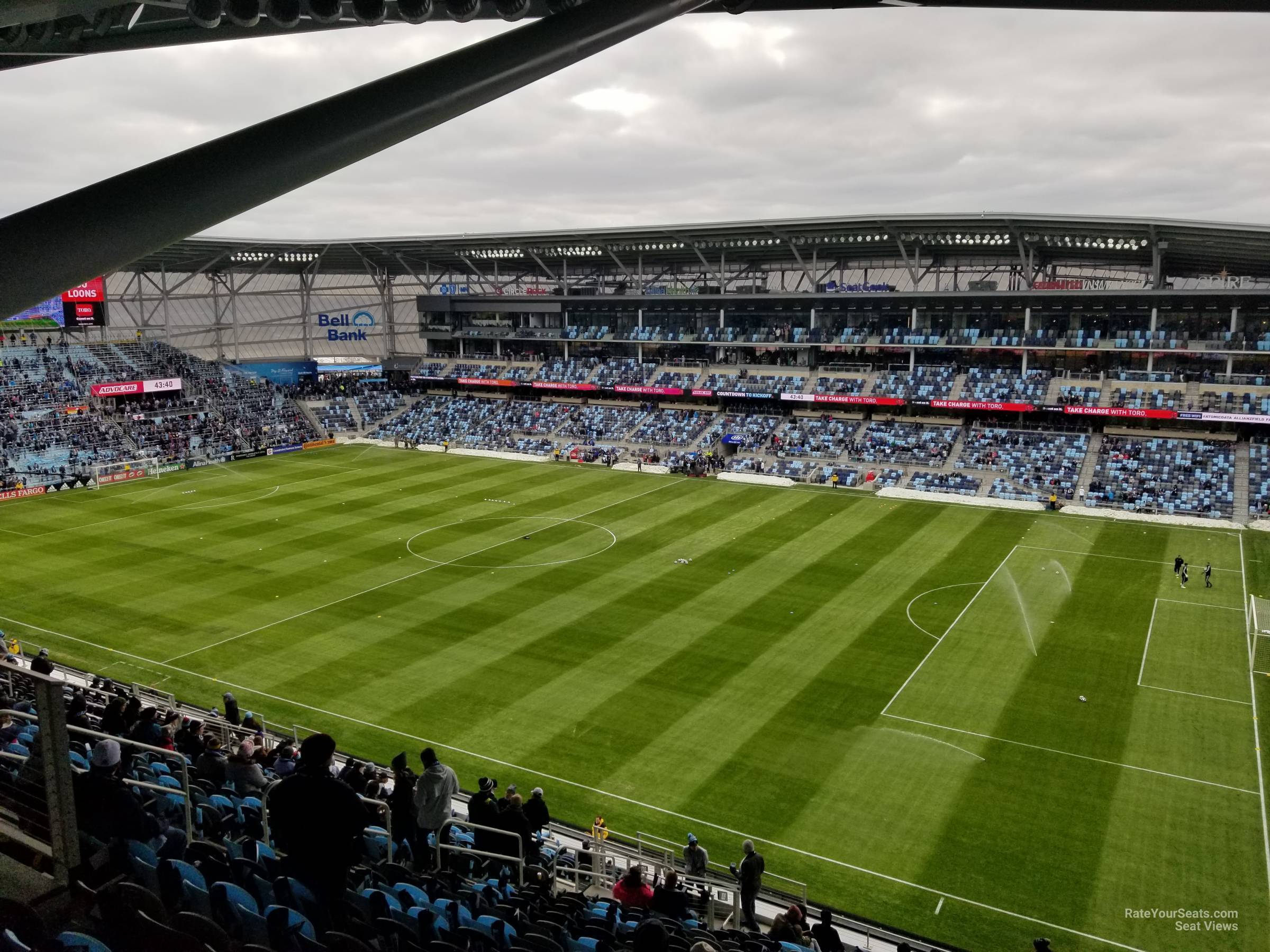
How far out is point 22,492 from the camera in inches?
1940

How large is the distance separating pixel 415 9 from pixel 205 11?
1.70 meters

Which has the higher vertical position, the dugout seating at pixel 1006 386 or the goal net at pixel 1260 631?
the dugout seating at pixel 1006 386

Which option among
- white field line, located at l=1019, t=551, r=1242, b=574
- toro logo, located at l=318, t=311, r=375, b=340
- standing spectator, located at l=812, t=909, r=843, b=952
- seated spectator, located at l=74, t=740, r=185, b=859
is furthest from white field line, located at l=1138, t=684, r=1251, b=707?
toro logo, located at l=318, t=311, r=375, b=340

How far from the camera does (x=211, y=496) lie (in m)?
49.5

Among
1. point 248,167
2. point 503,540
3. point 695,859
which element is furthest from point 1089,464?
point 248,167

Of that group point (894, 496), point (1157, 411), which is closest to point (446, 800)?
point (894, 496)

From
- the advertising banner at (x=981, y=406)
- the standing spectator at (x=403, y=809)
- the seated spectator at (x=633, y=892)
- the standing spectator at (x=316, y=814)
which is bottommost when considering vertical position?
the seated spectator at (x=633, y=892)

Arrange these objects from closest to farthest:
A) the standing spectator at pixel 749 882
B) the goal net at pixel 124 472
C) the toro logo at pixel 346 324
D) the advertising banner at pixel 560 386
A: the standing spectator at pixel 749 882 < the goal net at pixel 124 472 < the advertising banner at pixel 560 386 < the toro logo at pixel 346 324

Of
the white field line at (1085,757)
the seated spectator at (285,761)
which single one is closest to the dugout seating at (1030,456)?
the white field line at (1085,757)

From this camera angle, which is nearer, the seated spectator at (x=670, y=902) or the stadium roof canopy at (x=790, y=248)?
the seated spectator at (x=670, y=902)

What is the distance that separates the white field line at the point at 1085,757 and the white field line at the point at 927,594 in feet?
19.7

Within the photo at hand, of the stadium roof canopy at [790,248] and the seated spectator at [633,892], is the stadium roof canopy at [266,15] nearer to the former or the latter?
the seated spectator at [633,892]

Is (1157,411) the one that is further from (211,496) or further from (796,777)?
(211,496)

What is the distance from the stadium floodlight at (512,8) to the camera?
7473 millimetres
